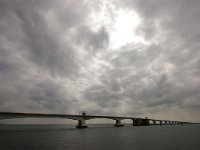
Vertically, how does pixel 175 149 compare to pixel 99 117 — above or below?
below

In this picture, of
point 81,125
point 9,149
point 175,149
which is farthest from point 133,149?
point 81,125

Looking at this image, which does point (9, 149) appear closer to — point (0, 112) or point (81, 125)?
point (0, 112)

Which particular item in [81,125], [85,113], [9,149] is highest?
[85,113]

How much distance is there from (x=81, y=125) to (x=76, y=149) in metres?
129

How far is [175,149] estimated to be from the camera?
42.9 metres

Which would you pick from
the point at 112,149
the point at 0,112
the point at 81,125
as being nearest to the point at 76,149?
the point at 112,149

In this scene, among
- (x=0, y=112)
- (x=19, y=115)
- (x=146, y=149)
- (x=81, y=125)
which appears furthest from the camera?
(x=81, y=125)

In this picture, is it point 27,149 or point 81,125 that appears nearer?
point 27,149

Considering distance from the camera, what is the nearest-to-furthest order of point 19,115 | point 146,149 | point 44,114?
point 146,149, point 19,115, point 44,114

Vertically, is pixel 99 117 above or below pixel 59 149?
above

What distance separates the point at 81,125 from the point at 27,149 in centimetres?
12771

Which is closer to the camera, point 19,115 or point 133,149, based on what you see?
point 133,149

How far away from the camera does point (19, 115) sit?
380 feet

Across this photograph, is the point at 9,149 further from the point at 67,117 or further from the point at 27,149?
the point at 67,117
